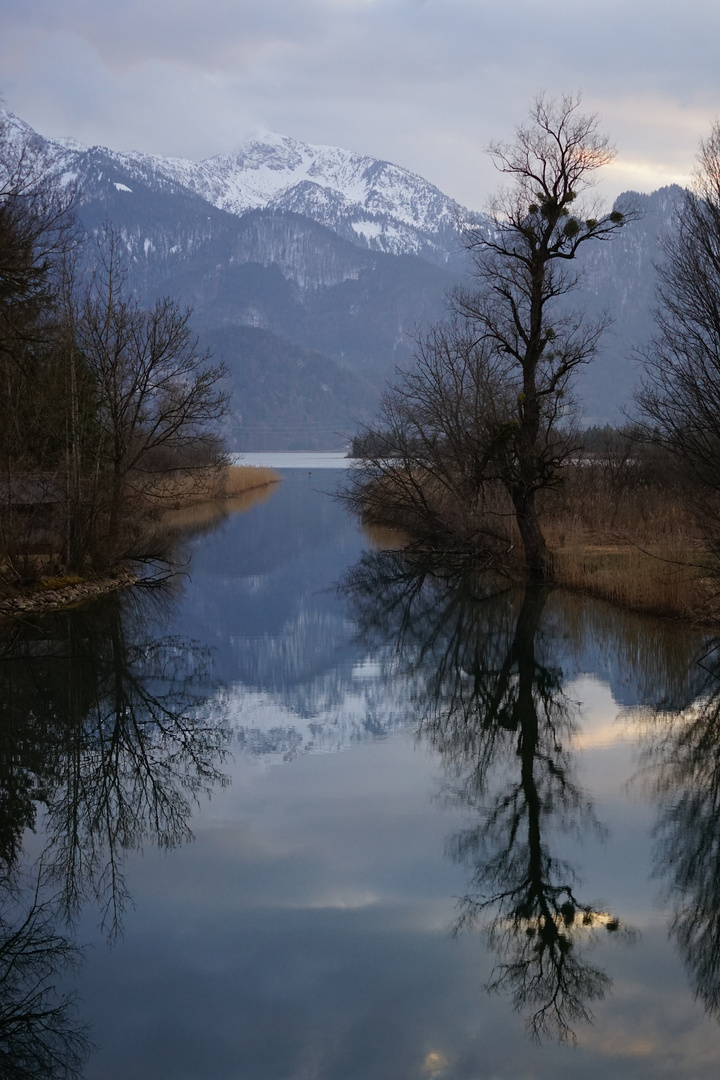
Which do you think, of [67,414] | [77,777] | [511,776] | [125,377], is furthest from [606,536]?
[77,777]

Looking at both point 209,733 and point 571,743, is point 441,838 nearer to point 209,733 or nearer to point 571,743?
point 571,743

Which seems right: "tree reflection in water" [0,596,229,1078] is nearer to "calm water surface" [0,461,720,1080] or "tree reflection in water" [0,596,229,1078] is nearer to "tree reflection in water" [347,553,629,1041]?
"calm water surface" [0,461,720,1080]

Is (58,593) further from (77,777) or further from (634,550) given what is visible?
(634,550)

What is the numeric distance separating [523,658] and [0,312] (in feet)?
30.2

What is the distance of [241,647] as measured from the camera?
1811 centimetres

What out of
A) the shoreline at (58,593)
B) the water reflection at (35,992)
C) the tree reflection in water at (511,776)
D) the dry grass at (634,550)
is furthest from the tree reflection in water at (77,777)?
the dry grass at (634,550)

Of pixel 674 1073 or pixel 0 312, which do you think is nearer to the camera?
pixel 674 1073

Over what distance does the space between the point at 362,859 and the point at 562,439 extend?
21.1 m

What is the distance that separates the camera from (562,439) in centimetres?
2842

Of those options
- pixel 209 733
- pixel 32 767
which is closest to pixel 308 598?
pixel 209 733

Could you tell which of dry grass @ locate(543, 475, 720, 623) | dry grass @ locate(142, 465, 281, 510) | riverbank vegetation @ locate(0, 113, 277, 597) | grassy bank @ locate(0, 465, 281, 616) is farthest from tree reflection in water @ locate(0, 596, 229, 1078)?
dry grass @ locate(142, 465, 281, 510)

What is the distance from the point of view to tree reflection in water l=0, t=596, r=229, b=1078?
6754mm

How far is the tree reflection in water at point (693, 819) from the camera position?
7070 millimetres

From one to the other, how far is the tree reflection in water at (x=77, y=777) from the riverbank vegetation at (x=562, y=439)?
316 inches
